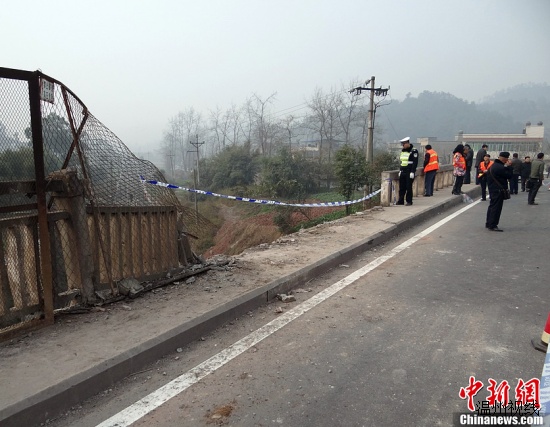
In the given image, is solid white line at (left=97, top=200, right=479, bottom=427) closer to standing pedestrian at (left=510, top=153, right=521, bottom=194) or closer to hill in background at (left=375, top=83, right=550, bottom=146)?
standing pedestrian at (left=510, top=153, right=521, bottom=194)

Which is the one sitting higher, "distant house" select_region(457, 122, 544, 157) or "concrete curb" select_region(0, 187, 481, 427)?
"distant house" select_region(457, 122, 544, 157)

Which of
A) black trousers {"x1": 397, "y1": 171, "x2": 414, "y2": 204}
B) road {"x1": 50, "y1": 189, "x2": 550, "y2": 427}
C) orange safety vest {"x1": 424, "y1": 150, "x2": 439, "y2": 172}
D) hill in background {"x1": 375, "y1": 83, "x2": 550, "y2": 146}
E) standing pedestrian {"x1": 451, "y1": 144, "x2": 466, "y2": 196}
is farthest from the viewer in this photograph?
hill in background {"x1": 375, "y1": 83, "x2": 550, "y2": 146}

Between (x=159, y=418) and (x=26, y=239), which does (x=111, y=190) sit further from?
(x=159, y=418)

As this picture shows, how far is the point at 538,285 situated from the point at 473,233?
3174 millimetres


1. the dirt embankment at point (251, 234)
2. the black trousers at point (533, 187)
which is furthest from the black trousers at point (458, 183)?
the dirt embankment at point (251, 234)

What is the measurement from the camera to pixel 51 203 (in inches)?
158

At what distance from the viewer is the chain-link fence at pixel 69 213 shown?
3.45 m

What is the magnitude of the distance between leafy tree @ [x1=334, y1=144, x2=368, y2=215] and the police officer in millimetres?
10457

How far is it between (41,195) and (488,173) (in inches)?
312

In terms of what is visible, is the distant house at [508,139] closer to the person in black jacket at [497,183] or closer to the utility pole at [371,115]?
the utility pole at [371,115]

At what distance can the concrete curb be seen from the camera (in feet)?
8.54

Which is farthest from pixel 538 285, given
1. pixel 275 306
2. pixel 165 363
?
pixel 165 363
